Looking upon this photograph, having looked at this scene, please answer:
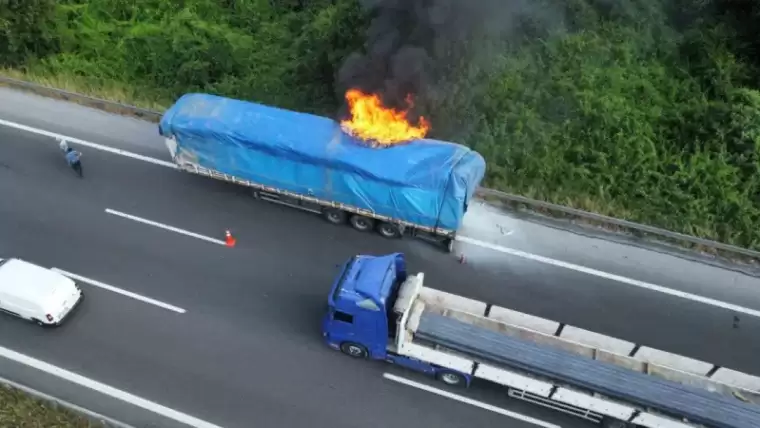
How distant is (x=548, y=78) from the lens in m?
23.8

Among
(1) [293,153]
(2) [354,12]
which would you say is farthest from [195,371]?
(2) [354,12]

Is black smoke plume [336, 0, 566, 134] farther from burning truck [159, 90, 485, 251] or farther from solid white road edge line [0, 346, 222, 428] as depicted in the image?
solid white road edge line [0, 346, 222, 428]

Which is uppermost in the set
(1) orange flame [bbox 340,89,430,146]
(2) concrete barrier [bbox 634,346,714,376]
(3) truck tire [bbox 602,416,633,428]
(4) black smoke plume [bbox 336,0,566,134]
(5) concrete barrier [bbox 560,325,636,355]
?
(4) black smoke plume [bbox 336,0,566,134]

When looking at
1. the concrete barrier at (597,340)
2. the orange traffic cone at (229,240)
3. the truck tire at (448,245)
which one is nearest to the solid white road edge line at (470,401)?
the concrete barrier at (597,340)

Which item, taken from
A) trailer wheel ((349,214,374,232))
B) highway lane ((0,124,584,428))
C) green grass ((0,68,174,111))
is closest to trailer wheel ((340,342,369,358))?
highway lane ((0,124,584,428))

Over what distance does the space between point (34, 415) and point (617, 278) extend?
1574cm

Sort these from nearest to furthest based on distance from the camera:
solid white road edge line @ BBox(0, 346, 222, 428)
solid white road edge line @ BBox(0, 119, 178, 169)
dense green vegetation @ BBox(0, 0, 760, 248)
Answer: solid white road edge line @ BBox(0, 346, 222, 428), dense green vegetation @ BBox(0, 0, 760, 248), solid white road edge line @ BBox(0, 119, 178, 169)

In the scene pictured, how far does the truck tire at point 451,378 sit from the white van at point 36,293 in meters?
10.0

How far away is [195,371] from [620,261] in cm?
1248

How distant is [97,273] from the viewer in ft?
59.4

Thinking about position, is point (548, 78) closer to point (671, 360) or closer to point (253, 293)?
point (671, 360)

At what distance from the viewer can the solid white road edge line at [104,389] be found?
49.0 ft

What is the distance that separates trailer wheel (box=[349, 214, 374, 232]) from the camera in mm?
19031

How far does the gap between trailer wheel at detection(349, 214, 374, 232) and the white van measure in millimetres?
8057
